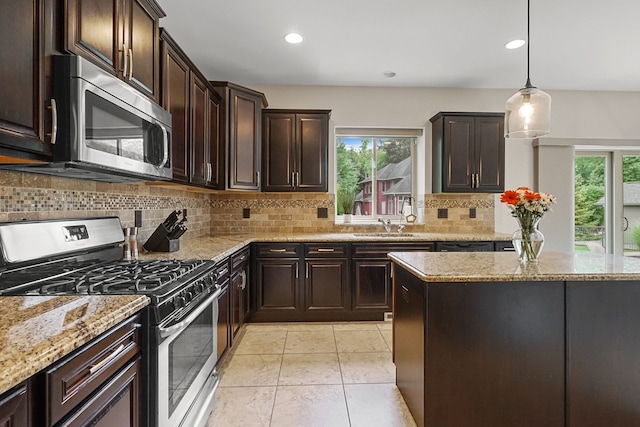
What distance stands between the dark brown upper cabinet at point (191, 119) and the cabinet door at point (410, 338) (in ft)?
5.51

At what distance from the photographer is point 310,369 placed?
2502 mm

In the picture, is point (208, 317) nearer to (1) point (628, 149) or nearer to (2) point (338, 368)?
(2) point (338, 368)

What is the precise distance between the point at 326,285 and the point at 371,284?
467 millimetres

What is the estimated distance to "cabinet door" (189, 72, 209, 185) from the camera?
2.60m

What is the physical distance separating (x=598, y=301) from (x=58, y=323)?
222 cm

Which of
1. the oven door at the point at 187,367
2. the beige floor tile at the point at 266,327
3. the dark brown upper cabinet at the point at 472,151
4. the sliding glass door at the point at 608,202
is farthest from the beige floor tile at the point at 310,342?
the sliding glass door at the point at 608,202

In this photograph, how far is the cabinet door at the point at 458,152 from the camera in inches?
149

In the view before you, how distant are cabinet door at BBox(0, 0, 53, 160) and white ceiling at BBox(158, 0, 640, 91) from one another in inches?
59.9

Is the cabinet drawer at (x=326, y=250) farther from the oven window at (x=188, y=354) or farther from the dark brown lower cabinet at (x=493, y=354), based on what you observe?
the dark brown lower cabinet at (x=493, y=354)

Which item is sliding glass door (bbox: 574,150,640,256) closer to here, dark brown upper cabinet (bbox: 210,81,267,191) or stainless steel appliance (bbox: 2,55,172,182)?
dark brown upper cabinet (bbox: 210,81,267,191)

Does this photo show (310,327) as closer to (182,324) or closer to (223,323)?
(223,323)

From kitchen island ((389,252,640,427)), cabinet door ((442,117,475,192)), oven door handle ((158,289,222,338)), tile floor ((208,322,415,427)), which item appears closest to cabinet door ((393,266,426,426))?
kitchen island ((389,252,640,427))

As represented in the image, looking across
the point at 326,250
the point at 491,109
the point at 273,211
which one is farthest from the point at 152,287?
the point at 491,109

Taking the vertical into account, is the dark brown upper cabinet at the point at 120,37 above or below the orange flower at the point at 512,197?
above
